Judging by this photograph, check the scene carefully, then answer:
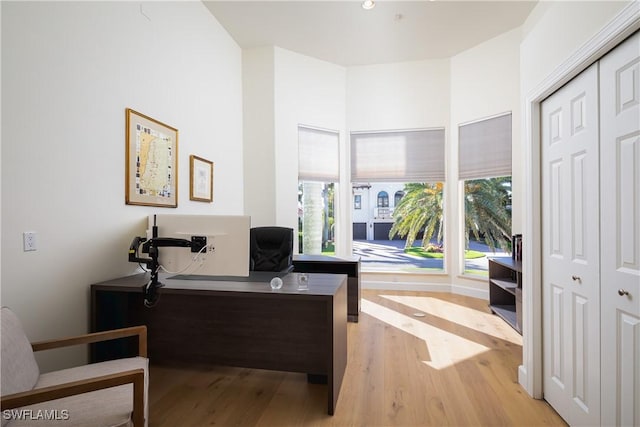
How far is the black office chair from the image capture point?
348 centimetres

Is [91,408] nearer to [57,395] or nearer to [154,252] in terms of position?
[57,395]

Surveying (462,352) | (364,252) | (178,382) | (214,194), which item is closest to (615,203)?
(462,352)

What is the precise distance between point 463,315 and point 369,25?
3.80 meters

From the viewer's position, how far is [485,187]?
4484 millimetres

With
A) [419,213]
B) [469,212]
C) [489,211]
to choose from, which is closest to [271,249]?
[419,213]

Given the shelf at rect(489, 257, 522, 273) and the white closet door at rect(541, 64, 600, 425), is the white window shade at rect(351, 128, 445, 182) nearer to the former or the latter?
the shelf at rect(489, 257, 522, 273)

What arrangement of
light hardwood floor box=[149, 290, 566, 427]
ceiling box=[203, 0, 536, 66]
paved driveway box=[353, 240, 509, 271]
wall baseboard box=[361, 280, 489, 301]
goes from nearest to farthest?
light hardwood floor box=[149, 290, 566, 427]
ceiling box=[203, 0, 536, 66]
wall baseboard box=[361, 280, 489, 301]
paved driveway box=[353, 240, 509, 271]

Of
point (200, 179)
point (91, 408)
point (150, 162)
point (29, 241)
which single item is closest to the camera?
point (91, 408)

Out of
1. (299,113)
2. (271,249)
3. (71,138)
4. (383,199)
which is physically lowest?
(271,249)

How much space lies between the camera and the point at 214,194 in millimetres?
3814

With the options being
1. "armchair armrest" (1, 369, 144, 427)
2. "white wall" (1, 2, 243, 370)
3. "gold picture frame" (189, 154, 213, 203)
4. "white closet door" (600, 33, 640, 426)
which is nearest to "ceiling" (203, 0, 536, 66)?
"white wall" (1, 2, 243, 370)

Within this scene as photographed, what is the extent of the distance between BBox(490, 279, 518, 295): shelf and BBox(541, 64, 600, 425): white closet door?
154cm

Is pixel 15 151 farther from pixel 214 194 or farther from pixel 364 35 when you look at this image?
pixel 364 35

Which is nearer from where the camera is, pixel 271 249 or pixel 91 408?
pixel 91 408
